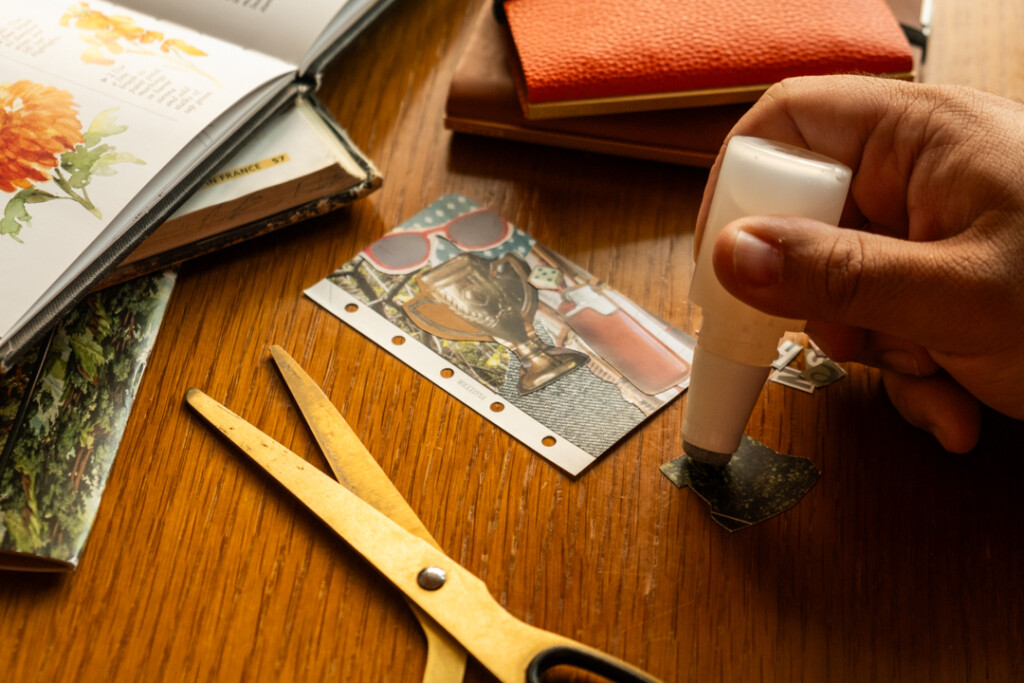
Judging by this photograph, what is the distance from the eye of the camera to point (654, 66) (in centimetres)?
65

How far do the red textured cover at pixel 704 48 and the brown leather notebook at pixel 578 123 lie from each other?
0.03m

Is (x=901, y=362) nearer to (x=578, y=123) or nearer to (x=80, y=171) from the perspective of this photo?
(x=578, y=123)

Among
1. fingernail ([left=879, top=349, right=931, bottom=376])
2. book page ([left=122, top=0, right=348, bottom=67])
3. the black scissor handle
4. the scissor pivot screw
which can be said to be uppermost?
book page ([left=122, top=0, right=348, bottom=67])

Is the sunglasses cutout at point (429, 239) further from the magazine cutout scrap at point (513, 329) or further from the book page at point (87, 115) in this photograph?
the book page at point (87, 115)

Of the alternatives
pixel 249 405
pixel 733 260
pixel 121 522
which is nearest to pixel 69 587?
pixel 121 522

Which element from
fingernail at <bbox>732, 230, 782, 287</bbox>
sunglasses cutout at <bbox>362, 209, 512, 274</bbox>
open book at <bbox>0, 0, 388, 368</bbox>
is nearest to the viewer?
fingernail at <bbox>732, 230, 782, 287</bbox>

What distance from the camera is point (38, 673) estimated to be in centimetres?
42

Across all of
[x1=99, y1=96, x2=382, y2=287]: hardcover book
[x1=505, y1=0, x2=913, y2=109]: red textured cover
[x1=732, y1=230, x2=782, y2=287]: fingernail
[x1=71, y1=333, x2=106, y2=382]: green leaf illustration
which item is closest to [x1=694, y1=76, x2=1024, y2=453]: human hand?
[x1=732, y1=230, x2=782, y2=287]: fingernail

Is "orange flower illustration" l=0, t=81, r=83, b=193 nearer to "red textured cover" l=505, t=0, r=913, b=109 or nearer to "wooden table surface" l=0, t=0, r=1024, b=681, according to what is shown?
"wooden table surface" l=0, t=0, r=1024, b=681

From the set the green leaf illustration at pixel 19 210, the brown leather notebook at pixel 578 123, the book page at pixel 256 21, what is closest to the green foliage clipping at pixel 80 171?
the green leaf illustration at pixel 19 210

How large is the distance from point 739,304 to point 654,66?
0.96ft

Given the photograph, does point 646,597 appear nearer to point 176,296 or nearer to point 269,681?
point 269,681

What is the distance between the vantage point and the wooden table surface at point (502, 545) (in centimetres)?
43

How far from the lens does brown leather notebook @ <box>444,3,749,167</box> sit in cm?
67
